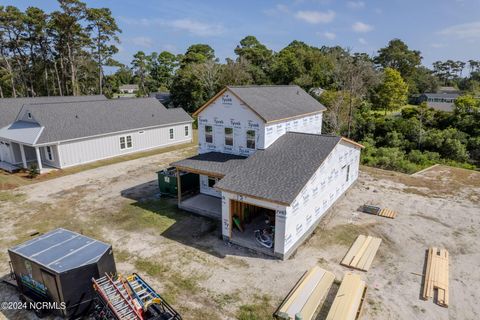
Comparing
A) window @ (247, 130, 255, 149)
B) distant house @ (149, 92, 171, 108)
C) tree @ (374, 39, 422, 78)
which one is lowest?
window @ (247, 130, 255, 149)

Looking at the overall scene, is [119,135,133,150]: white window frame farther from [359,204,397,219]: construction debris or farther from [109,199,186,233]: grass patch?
[359,204,397,219]: construction debris

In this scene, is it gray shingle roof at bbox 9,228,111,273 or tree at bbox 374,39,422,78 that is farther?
tree at bbox 374,39,422,78

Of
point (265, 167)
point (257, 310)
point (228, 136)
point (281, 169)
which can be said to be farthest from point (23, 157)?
point (257, 310)

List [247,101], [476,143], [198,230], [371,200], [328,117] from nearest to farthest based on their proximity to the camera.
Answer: [198,230] → [247,101] → [371,200] → [476,143] → [328,117]

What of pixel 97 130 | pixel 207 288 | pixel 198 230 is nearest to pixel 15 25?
pixel 97 130

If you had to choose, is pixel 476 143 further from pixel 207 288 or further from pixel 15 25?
pixel 15 25

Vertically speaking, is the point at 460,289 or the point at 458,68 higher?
the point at 458,68

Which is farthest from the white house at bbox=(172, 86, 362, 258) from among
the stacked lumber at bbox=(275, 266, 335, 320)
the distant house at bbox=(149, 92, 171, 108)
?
the distant house at bbox=(149, 92, 171, 108)

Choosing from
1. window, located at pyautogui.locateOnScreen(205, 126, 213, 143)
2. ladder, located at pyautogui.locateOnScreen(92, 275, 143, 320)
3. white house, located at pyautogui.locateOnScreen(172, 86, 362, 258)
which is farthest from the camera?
window, located at pyautogui.locateOnScreen(205, 126, 213, 143)
